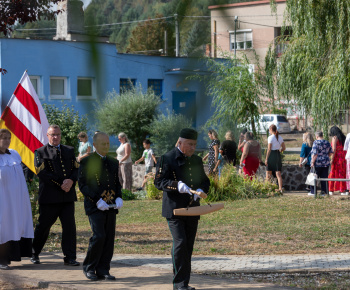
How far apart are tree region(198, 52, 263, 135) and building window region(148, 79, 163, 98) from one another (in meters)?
0.12

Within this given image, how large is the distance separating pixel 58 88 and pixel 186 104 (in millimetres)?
309

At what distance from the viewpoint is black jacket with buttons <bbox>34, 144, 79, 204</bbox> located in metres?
7.69

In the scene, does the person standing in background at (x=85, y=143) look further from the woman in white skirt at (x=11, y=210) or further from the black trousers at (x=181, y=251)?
the black trousers at (x=181, y=251)

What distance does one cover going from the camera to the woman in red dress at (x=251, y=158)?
15515 mm

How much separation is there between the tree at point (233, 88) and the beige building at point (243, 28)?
53 mm

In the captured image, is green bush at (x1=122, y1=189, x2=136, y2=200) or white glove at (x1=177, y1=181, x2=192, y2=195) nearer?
white glove at (x1=177, y1=181, x2=192, y2=195)

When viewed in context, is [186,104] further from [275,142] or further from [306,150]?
[306,150]

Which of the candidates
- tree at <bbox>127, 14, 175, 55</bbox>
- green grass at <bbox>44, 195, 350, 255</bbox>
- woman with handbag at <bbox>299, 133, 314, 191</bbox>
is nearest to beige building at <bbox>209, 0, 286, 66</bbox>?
tree at <bbox>127, 14, 175, 55</bbox>

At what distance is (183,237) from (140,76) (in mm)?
4727

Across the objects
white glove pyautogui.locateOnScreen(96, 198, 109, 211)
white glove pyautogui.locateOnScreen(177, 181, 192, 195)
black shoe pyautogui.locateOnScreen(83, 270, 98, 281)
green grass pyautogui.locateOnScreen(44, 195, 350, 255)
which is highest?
white glove pyautogui.locateOnScreen(177, 181, 192, 195)

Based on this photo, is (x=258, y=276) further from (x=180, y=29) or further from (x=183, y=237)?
(x=180, y=29)

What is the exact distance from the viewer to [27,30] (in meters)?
1.54

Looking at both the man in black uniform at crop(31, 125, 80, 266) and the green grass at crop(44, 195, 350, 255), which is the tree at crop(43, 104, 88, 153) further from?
the green grass at crop(44, 195, 350, 255)

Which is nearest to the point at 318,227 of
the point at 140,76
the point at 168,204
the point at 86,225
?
the point at 86,225
